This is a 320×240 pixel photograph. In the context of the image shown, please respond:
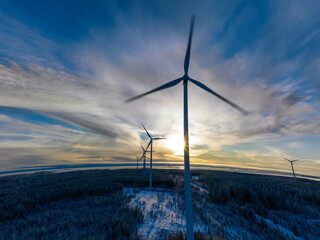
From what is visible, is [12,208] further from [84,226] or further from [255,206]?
[255,206]

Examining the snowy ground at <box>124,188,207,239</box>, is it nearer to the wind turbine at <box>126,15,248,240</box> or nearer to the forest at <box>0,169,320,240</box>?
the forest at <box>0,169,320,240</box>

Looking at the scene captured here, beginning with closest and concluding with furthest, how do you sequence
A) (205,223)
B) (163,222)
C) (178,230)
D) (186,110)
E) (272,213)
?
(186,110)
(178,230)
(205,223)
(163,222)
(272,213)

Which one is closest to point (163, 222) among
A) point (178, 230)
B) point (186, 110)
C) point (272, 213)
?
point (178, 230)

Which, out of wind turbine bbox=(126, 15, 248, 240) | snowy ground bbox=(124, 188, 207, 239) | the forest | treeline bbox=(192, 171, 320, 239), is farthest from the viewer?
treeline bbox=(192, 171, 320, 239)

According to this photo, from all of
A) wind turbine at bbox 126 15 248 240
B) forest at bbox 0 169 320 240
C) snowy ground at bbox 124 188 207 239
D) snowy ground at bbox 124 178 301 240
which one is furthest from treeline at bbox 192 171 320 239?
wind turbine at bbox 126 15 248 240

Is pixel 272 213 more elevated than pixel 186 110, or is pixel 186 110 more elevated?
pixel 186 110

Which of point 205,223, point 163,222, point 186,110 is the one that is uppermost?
point 186,110

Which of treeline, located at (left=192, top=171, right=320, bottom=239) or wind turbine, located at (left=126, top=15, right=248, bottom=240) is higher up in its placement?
wind turbine, located at (left=126, top=15, right=248, bottom=240)

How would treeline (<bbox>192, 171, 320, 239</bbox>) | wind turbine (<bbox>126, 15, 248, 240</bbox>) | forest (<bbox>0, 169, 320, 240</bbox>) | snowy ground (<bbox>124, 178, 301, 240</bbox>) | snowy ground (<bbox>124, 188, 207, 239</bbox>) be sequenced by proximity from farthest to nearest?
treeline (<bbox>192, 171, 320, 239</bbox>) → snowy ground (<bbox>124, 188, 207, 239</bbox>) → snowy ground (<bbox>124, 178, 301, 240</bbox>) → forest (<bbox>0, 169, 320, 240</bbox>) → wind turbine (<bbox>126, 15, 248, 240</bbox>)

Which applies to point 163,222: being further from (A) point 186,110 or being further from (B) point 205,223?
(A) point 186,110

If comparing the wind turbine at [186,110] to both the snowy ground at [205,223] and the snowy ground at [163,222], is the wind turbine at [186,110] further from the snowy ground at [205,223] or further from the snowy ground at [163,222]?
the snowy ground at [163,222]

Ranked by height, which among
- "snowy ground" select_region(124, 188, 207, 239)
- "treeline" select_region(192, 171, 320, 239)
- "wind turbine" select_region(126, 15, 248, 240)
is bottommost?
"snowy ground" select_region(124, 188, 207, 239)

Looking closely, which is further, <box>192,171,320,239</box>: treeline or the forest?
<box>192,171,320,239</box>: treeline
